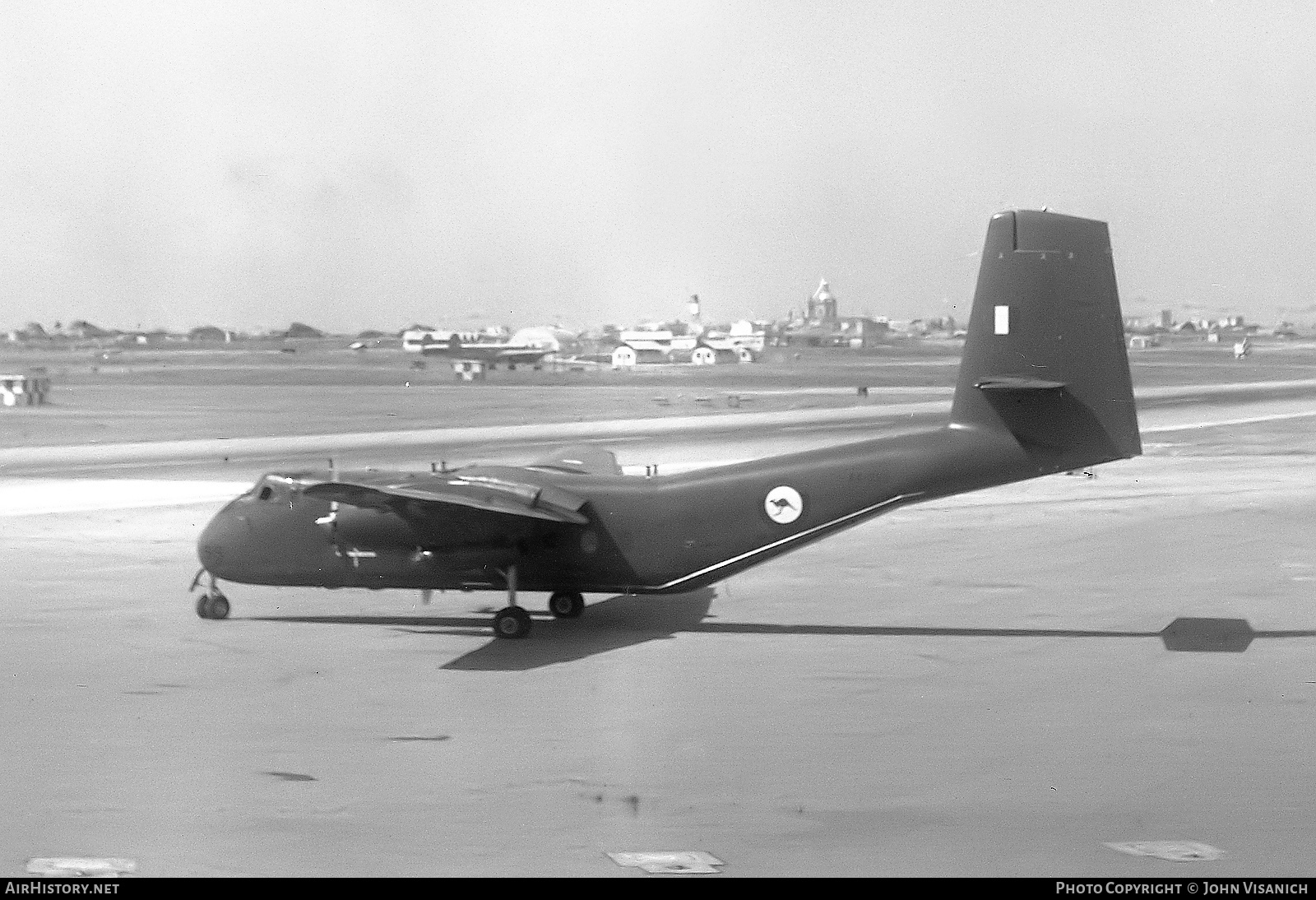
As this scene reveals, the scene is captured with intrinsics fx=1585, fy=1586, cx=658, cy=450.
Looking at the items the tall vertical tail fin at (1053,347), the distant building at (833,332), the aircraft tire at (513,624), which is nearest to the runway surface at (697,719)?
the aircraft tire at (513,624)

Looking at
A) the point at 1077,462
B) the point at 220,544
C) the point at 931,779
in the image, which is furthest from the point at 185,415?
the point at 931,779

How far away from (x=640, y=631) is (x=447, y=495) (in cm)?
377

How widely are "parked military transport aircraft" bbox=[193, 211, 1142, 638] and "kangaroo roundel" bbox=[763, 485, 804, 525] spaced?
0.02m

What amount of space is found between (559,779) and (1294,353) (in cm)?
15176

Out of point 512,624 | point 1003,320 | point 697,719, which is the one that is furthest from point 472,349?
point 697,719

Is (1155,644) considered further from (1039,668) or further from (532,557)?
(532,557)

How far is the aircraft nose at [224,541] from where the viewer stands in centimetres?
2325

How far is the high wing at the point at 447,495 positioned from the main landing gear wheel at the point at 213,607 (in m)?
2.68

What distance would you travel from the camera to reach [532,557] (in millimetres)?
22516

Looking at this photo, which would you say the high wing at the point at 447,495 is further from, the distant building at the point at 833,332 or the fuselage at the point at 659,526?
the distant building at the point at 833,332

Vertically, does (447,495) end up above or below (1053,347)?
below

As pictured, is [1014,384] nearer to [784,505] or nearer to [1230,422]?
[784,505]

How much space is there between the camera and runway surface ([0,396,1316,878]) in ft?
41.6

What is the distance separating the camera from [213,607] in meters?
23.9
